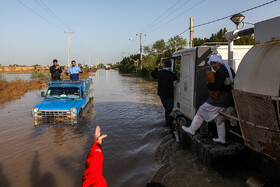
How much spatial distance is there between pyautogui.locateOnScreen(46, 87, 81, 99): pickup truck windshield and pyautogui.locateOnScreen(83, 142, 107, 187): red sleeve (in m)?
7.10

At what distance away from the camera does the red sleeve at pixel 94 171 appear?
5.08 feet

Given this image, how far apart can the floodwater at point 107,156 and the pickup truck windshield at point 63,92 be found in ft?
3.69

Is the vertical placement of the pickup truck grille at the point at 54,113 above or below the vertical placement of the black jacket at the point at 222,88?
below

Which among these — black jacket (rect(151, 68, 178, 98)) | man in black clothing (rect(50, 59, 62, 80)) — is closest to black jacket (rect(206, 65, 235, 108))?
black jacket (rect(151, 68, 178, 98))

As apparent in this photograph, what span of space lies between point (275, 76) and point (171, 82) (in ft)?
12.7

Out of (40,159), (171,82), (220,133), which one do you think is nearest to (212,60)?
(220,133)

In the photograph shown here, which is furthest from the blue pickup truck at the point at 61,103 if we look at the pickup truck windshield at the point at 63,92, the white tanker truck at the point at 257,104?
the white tanker truck at the point at 257,104

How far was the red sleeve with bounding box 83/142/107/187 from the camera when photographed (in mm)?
1550

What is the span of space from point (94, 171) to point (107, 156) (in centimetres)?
352

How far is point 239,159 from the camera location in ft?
12.0

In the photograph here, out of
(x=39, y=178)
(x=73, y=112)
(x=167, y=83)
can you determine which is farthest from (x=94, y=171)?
(x=73, y=112)

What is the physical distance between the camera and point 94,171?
5.39 ft

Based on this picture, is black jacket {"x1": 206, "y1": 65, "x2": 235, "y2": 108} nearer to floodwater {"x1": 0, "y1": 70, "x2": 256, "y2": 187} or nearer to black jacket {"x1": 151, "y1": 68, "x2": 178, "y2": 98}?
floodwater {"x1": 0, "y1": 70, "x2": 256, "y2": 187}

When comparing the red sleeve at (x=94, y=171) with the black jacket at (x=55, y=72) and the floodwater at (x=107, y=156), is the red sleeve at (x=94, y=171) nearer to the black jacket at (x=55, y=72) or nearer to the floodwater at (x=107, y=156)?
the floodwater at (x=107, y=156)
